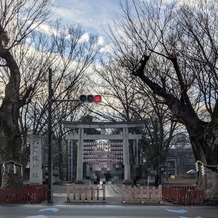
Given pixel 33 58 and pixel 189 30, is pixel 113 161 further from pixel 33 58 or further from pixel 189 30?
pixel 189 30

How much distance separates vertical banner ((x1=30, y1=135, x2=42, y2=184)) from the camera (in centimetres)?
3284

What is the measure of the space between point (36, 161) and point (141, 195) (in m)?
12.2

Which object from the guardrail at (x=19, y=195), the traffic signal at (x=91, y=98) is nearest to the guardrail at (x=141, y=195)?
the guardrail at (x=19, y=195)

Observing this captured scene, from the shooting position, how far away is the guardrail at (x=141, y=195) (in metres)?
23.4

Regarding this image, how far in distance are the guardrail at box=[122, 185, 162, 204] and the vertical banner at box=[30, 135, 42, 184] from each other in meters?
11.1

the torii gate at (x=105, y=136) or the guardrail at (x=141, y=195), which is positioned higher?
the torii gate at (x=105, y=136)

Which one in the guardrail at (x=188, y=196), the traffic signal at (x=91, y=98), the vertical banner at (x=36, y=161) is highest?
the traffic signal at (x=91, y=98)

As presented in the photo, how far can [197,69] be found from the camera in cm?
2400

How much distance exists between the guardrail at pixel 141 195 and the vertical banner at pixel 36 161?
36.5ft

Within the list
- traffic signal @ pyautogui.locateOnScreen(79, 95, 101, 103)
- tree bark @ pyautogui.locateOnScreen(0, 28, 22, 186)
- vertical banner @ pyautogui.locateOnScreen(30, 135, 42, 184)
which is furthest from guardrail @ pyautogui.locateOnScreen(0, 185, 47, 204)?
vertical banner @ pyautogui.locateOnScreen(30, 135, 42, 184)

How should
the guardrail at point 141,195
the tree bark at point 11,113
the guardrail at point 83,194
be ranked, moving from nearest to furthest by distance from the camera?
the guardrail at point 141,195
the guardrail at point 83,194
the tree bark at point 11,113

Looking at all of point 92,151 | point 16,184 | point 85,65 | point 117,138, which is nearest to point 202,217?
point 16,184

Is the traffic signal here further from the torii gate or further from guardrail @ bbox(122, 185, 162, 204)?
the torii gate

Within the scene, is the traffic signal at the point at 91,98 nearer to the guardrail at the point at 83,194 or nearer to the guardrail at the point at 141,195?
the guardrail at the point at 83,194
